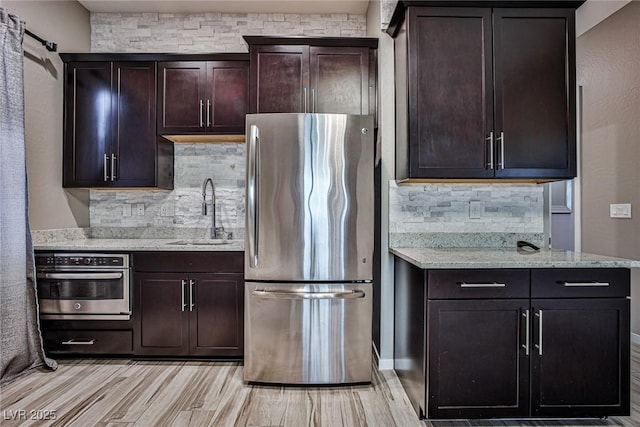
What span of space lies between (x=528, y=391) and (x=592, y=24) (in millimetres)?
3456

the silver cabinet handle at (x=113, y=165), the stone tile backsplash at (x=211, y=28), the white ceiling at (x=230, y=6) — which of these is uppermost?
the white ceiling at (x=230, y=6)

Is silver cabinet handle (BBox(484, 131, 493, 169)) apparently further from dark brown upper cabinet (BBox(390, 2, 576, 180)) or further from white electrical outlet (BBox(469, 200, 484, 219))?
white electrical outlet (BBox(469, 200, 484, 219))

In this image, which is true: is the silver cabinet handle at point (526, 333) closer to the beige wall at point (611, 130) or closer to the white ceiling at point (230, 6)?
the beige wall at point (611, 130)

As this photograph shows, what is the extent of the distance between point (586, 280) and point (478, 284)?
1.81ft

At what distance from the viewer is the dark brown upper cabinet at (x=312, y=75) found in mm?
2924

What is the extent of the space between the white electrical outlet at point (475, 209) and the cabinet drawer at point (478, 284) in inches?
31.3

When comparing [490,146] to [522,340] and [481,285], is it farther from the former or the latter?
[522,340]

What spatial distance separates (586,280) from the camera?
200 cm

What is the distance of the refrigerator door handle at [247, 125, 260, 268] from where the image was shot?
245cm

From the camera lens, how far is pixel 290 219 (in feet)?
8.01

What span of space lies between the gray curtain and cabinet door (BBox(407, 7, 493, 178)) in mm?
2519

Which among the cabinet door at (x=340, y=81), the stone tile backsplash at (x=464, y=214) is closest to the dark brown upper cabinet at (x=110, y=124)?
the cabinet door at (x=340, y=81)

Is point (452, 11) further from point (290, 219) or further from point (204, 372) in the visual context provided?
point (204, 372)

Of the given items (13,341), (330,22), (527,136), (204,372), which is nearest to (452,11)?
(527,136)
